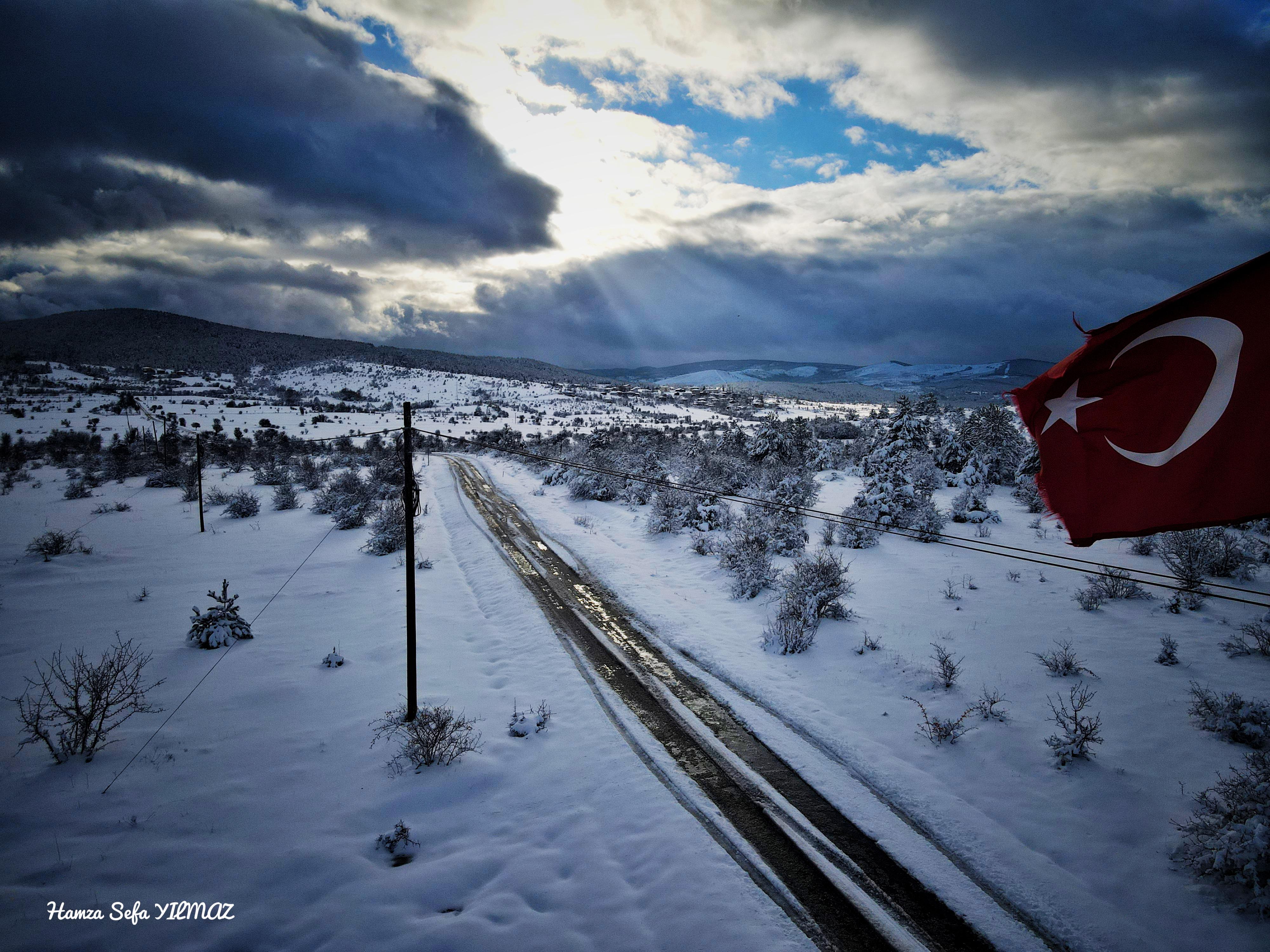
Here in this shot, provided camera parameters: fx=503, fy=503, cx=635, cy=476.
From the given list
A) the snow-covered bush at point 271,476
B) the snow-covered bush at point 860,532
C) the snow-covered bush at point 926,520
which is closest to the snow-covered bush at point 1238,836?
the snow-covered bush at point 860,532

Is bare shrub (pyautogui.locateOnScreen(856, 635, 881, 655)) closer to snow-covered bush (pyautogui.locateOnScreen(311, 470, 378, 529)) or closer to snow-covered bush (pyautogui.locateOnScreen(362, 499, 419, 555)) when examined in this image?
snow-covered bush (pyautogui.locateOnScreen(362, 499, 419, 555))

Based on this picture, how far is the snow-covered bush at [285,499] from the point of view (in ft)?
86.3

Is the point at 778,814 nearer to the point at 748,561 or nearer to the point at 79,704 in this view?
the point at 748,561

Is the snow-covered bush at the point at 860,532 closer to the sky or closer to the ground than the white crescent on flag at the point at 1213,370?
closer to the ground

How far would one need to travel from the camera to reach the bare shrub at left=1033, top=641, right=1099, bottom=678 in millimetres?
9914

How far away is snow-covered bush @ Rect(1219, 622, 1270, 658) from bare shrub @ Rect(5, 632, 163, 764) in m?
20.4

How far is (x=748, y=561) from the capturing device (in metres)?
16.1

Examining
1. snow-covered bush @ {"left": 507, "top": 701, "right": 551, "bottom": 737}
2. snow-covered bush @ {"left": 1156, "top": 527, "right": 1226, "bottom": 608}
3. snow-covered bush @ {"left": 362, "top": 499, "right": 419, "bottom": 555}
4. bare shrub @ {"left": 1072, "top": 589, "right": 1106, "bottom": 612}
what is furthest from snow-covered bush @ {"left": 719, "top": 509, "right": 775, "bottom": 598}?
snow-covered bush @ {"left": 362, "top": 499, "right": 419, "bottom": 555}

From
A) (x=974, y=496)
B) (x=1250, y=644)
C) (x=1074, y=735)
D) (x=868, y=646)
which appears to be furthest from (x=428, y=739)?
(x=974, y=496)

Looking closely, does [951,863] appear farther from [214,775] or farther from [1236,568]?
[1236,568]

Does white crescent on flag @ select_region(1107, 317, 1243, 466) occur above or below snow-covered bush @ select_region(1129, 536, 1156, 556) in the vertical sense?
above

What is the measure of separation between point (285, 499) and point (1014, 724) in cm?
3080

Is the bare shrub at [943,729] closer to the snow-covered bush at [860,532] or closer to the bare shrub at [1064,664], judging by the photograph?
the bare shrub at [1064,664]

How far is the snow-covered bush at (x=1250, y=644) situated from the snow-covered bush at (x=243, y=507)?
33897 millimetres
